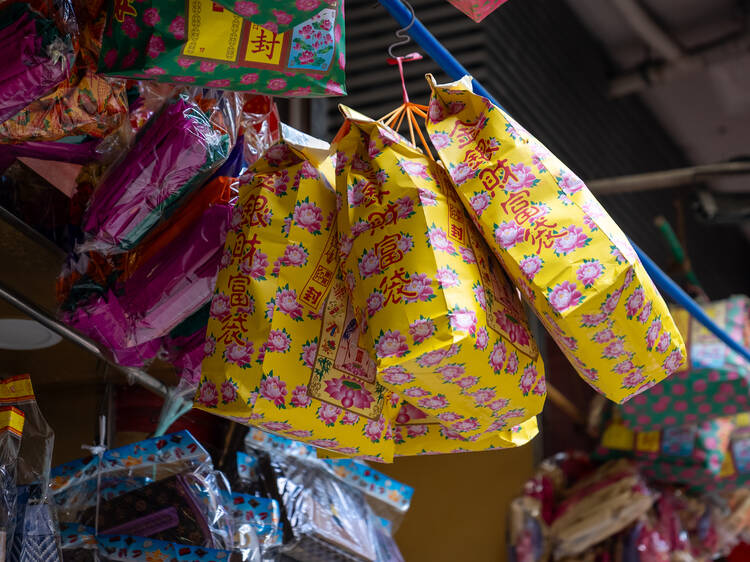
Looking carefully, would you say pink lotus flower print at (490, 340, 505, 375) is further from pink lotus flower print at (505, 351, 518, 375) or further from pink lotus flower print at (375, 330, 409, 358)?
pink lotus flower print at (375, 330, 409, 358)

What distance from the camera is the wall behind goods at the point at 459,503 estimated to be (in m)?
2.80

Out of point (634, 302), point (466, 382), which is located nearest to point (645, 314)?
point (634, 302)

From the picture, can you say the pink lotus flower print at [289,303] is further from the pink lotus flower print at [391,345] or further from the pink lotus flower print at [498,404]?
the pink lotus flower print at [498,404]

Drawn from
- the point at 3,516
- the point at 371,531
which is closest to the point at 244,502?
the point at 371,531

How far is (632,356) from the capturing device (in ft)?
3.85

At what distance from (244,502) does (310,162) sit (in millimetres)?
636

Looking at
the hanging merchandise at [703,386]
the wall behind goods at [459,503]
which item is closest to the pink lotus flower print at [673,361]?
the hanging merchandise at [703,386]

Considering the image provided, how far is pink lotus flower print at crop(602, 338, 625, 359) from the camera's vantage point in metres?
1.15

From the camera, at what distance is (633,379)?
3.94ft

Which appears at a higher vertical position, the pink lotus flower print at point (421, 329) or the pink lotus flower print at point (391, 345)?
the pink lotus flower print at point (421, 329)

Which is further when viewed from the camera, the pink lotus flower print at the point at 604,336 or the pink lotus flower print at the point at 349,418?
the pink lotus flower print at the point at 349,418

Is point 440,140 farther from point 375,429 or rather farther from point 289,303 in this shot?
point 375,429

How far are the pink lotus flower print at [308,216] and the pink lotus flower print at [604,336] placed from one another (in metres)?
0.41

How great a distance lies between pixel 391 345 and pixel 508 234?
22 cm
